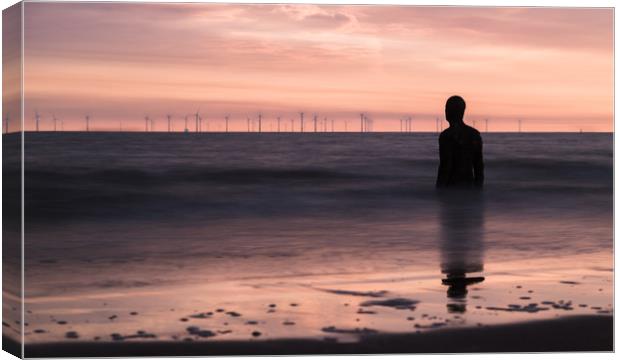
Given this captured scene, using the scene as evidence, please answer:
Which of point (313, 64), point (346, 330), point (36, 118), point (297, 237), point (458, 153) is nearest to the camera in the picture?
point (346, 330)

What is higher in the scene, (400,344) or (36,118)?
(36,118)

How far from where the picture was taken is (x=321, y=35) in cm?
920

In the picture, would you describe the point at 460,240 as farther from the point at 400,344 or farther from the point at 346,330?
the point at 346,330

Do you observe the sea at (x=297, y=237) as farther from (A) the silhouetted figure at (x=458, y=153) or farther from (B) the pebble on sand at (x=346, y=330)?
(A) the silhouetted figure at (x=458, y=153)

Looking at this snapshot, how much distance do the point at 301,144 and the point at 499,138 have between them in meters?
2.18

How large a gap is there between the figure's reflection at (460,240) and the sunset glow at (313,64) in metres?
0.81

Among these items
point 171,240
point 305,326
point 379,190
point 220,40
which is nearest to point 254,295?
point 305,326

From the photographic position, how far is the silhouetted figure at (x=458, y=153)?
9.85 m

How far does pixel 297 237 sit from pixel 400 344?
1874 mm

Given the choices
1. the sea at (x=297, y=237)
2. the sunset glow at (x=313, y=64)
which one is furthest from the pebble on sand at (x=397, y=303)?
the sunset glow at (x=313, y=64)

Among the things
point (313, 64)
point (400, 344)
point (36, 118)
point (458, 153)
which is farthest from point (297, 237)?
point (36, 118)

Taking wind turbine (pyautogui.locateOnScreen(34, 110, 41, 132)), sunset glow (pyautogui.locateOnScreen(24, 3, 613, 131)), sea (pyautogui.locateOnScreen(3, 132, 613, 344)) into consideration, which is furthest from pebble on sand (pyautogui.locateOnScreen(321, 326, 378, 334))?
wind turbine (pyautogui.locateOnScreen(34, 110, 41, 132))

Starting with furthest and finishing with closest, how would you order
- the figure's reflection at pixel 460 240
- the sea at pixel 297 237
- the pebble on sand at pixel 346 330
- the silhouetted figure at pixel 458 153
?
the silhouetted figure at pixel 458 153 < the figure's reflection at pixel 460 240 < the sea at pixel 297 237 < the pebble on sand at pixel 346 330

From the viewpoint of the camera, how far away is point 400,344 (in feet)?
27.4
